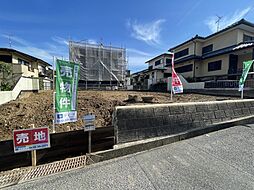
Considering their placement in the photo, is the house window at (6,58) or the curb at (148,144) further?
the house window at (6,58)

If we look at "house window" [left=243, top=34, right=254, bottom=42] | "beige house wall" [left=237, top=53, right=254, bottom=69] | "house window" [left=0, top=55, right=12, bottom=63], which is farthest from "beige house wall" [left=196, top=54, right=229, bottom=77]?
"house window" [left=0, top=55, right=12, bottom=63]

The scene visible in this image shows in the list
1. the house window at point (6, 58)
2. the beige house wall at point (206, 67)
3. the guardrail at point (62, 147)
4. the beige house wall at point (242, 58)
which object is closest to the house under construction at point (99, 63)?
the house window at point (6, 58)

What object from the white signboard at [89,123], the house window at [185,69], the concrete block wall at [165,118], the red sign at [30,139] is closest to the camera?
the red sign at [30,139]

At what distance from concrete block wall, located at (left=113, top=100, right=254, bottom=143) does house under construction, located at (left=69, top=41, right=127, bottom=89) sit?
2200 cm

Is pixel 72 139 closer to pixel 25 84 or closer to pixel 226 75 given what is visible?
pixel 25 84

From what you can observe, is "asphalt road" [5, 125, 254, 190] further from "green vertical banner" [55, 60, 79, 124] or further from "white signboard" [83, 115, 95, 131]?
"green vertical banner" [55, 60, 79, 124]

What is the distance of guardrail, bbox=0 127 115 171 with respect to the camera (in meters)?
2.76

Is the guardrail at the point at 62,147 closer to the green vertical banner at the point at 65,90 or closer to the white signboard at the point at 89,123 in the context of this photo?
the white signboard at the point at 89,123

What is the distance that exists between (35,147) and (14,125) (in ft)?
10.6

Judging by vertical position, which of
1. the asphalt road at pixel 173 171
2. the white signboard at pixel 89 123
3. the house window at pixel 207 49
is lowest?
the asphalt road at pixel 173 171

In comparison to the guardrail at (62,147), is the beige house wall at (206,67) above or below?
above

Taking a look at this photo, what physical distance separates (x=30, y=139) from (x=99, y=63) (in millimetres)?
24533

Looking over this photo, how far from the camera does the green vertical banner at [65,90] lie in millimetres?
3186

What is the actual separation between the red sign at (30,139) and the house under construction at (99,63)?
2224 cm
